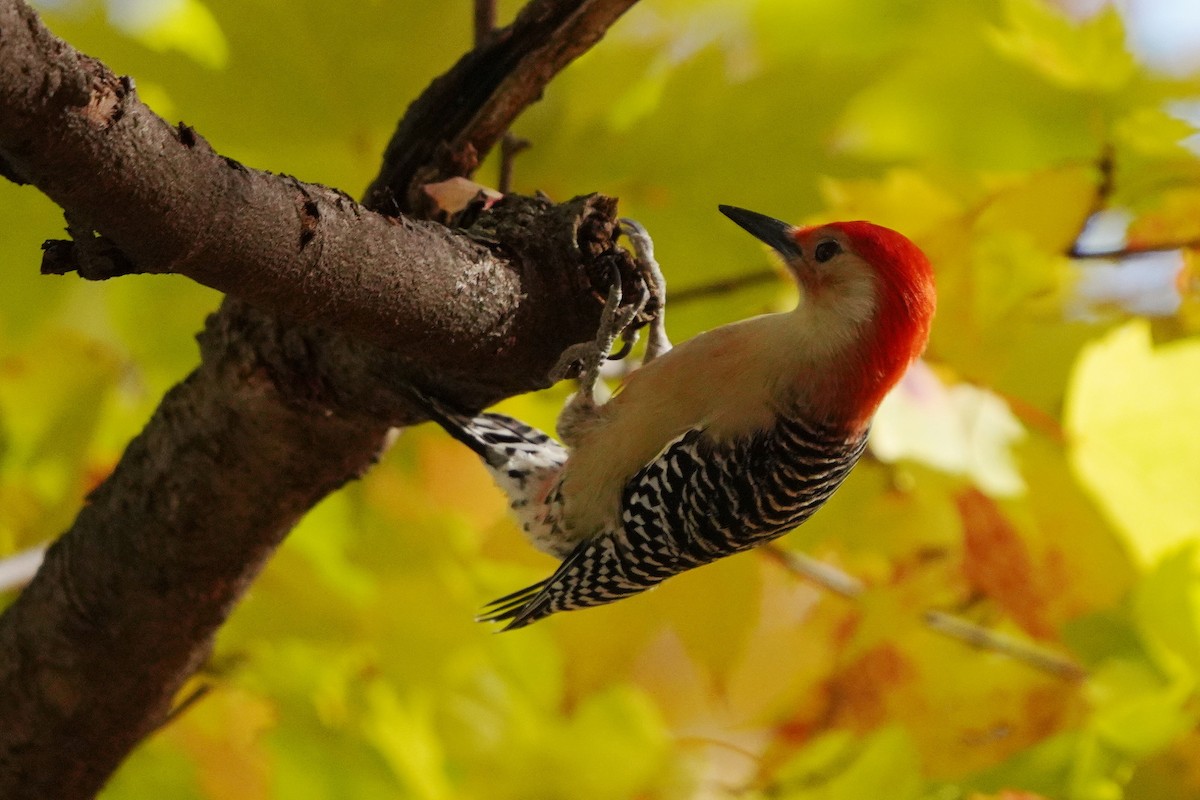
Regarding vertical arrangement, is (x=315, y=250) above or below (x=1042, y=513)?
below

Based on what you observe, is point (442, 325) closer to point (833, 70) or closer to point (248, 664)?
point (833, 70)

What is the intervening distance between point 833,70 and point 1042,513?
730 mm

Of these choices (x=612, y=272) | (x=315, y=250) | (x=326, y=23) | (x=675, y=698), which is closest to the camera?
(x=315, y=250)

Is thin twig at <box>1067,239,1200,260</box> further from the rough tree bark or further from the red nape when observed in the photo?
the rough tree bark

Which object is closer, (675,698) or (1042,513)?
(1042,513)

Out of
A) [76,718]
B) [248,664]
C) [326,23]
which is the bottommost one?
[76,718]

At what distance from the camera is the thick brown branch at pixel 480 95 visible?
1.19 m

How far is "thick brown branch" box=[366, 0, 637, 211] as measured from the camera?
1187mm

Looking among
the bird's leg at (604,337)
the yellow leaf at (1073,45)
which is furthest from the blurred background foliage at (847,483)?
the bird's leg at (604,337)

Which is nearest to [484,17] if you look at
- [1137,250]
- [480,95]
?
[480,95]

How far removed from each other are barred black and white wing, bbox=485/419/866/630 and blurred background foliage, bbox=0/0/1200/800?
0.15 metres

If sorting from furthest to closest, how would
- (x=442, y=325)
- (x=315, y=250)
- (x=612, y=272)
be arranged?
(x=612, y=272) < (x=442, y=325) < (x=315, y=250)

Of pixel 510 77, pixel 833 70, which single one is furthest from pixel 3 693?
pixel 833 70

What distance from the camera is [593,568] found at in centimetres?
155
